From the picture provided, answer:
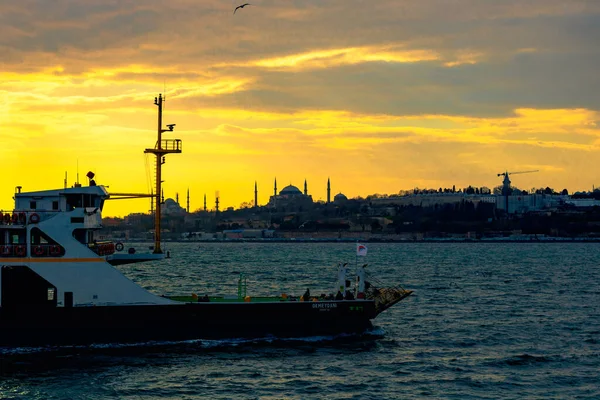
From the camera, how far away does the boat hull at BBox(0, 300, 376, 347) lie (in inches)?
1283

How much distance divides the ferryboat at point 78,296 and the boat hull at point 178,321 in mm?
38

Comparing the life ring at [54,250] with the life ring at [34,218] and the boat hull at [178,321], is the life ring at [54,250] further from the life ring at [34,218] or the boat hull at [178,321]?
the boat hull at [178,321]

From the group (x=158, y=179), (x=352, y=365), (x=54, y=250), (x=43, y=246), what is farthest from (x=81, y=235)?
(x=352, y=365)

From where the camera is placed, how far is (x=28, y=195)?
33.5 m

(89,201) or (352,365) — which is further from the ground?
(89,201)

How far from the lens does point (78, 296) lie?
108 ft

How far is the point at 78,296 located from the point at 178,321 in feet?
13.1

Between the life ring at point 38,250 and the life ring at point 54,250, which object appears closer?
the life ring at point 38,250

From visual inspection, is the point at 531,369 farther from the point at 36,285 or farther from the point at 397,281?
the point at 397,281

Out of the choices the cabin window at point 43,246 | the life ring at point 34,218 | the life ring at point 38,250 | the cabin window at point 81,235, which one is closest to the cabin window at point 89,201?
the cabin window at point 81,235

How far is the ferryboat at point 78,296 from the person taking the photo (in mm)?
32625

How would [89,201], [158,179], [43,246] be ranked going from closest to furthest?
[43,246]
[89,201]
[158,179]

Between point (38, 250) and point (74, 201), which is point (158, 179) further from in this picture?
point (38, 250)

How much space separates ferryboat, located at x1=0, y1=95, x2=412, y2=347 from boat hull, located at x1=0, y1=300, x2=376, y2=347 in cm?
4
